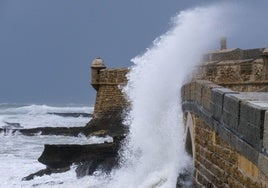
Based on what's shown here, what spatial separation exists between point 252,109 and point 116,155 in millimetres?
8376

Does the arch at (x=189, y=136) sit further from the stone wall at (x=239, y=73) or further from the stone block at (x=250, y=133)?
the stone wall at (x=239, y=73)

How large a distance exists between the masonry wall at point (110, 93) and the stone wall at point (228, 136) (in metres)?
15.6

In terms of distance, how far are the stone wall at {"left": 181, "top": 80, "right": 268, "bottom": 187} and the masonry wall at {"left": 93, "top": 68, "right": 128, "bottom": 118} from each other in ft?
51.2

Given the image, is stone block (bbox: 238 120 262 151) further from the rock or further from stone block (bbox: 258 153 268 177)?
the rock

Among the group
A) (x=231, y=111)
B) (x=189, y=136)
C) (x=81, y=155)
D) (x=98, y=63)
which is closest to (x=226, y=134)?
(x=231, y=111)

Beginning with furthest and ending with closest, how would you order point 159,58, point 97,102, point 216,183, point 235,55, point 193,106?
point 97,102
point 235,55
point 159,58
point 193,106
point 216,183

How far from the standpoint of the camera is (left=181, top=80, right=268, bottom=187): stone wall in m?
4.00

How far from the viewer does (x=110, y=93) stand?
2378 centimetres

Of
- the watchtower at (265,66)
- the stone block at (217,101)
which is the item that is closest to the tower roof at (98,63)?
the watchtower at (265,66)

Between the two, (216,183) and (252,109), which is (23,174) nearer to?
(216,183)

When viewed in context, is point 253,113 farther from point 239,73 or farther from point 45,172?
point 239,73

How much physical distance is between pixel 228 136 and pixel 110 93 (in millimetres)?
18848

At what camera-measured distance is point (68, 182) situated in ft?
38.2

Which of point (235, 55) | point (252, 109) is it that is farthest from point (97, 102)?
point (252, 109)
